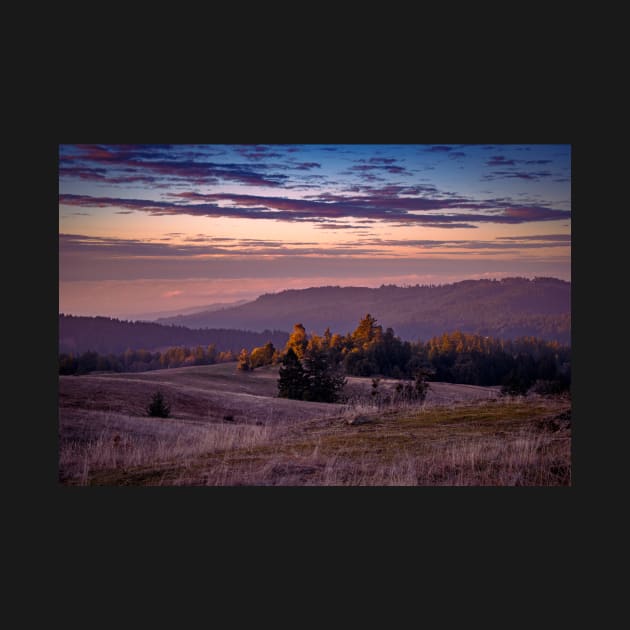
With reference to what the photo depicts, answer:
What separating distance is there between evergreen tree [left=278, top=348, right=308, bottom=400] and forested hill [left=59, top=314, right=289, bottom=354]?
14.3 inches

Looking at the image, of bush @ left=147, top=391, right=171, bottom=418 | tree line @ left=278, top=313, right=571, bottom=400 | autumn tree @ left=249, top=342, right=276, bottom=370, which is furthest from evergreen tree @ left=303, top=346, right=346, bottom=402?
bush @ left=147, top=391, right=171, bottom=418

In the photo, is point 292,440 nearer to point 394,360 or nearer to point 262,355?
point 262,355

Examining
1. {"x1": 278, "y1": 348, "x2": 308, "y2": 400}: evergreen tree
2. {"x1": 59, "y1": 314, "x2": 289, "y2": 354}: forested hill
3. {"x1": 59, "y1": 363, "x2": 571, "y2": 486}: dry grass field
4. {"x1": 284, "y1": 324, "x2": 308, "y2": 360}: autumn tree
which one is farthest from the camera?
{"x1": 278, "y1": 348, "x2": 308, "y2": 400}: evergreen tree

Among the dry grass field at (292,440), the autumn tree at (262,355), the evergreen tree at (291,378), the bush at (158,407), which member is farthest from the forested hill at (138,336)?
the bush at (158,407)

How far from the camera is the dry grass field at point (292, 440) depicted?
519 inches

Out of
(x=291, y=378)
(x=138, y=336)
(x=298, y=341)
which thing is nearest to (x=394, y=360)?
(x=298, y=341)

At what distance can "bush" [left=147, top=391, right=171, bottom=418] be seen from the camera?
15.0m

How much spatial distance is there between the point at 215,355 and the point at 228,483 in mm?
4810

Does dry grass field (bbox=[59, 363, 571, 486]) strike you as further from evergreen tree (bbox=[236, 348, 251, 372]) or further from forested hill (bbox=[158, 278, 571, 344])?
forested hill (bbox=[158, 278, 571, 344])

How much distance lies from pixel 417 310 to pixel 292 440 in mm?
3832

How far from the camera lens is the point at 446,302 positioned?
53.2 feet

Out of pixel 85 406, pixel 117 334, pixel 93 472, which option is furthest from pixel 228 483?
pixel 117 334

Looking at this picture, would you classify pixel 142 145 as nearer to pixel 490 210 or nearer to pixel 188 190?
pixel 188 190

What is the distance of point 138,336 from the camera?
1589 cm
